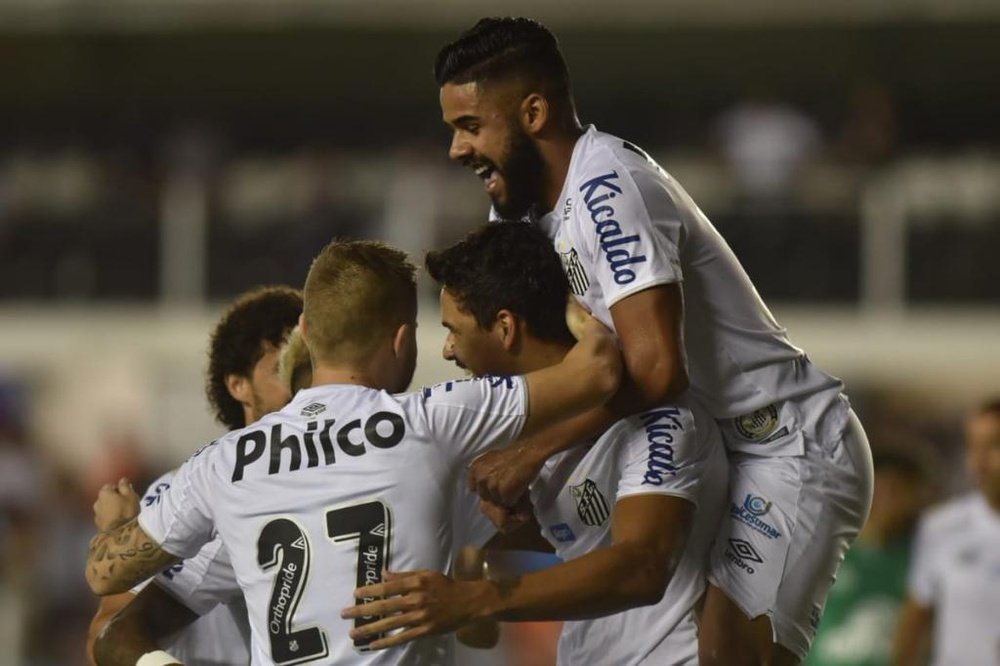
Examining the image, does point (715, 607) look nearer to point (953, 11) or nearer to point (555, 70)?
point (555, 70)

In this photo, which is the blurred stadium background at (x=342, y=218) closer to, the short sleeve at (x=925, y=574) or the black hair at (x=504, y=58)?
the short sleeve at (x=925, y=574)

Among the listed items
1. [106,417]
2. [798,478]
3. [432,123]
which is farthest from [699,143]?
[798,478]

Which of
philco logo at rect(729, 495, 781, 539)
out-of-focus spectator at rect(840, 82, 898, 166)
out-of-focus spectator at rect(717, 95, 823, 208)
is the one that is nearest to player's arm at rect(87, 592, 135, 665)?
philco logo at rect(729, 495, 781, 539)

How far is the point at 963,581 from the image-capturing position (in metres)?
8.52

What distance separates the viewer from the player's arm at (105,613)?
192 inches

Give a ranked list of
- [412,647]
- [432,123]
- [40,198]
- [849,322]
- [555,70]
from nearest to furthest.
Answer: [412,647]
[555,70]
[849,322]
[40,198]
[432,123]

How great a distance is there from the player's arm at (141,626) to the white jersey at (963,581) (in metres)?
4.54

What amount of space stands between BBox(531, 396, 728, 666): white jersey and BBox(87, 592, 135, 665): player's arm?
114 cm

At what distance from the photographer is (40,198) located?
1766 centimetres

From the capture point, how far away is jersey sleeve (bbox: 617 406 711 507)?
459 cm

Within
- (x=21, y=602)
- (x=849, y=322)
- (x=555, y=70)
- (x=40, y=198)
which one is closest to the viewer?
(x=555, y=70)

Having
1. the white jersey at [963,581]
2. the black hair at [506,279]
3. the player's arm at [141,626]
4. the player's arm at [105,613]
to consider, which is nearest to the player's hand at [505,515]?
the black hair at [506,279]

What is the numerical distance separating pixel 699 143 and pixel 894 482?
9.72 meters

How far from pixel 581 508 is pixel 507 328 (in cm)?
57
